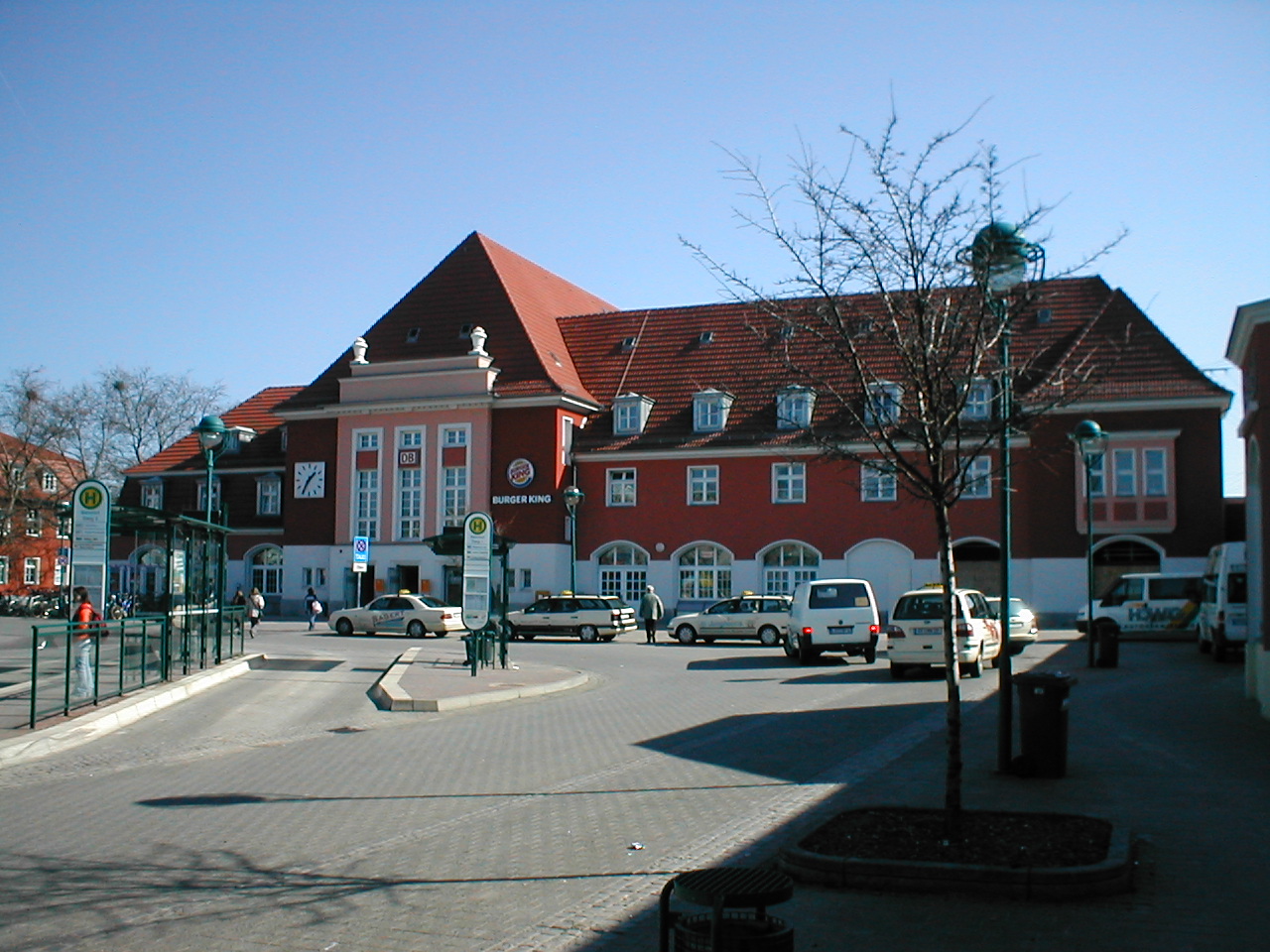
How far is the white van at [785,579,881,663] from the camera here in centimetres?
2680

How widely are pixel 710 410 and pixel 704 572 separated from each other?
6653 mm

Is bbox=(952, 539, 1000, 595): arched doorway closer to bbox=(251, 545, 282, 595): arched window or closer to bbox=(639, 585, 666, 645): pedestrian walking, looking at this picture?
bbox=(639, 585, 666, 645): pedestrian walking

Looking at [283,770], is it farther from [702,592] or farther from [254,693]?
[702,592]

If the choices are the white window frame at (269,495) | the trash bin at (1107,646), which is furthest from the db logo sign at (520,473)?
the trash bin at (1107,646)

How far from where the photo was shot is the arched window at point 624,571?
49125mm

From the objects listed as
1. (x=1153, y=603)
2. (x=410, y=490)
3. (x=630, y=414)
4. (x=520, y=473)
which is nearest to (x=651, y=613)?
(x=520, y=473)

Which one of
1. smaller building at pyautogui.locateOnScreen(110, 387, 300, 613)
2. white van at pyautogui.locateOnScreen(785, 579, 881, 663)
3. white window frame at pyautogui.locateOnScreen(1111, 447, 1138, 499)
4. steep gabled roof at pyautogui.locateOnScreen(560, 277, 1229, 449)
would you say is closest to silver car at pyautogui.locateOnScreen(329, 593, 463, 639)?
steep gabled roof at pyautogui.locateOnScreen(560, 277, 1229, 449)

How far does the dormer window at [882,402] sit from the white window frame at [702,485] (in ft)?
128

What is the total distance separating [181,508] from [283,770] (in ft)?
165

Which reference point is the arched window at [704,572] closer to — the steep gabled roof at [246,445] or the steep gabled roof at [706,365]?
the steep gabled roof at [706,365]

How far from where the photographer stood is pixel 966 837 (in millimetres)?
7996

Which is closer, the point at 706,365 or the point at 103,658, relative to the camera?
the point at 103,658

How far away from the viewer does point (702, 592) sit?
4819cm

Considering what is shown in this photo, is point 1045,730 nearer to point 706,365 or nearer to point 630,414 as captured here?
point 630,414
